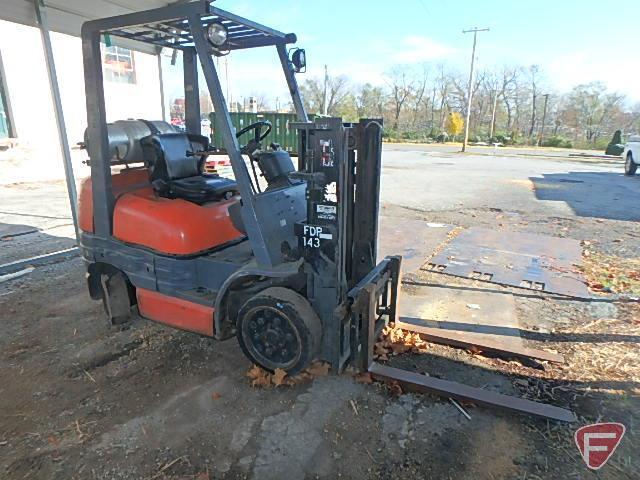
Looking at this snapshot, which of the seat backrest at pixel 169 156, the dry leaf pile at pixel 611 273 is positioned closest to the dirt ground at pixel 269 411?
the dry leaf pile at pixel 611 273

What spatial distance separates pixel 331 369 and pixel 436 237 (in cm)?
454

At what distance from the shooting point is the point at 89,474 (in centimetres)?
238

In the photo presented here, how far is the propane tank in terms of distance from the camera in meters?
3.78

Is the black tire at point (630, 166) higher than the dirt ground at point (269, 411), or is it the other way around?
the black tire at point (630, 166)

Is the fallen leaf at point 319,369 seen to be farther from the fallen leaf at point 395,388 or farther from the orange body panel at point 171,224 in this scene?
the orange body panel at point 171,224

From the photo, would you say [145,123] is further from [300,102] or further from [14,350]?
[14,350]

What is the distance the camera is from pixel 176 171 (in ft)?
12.5

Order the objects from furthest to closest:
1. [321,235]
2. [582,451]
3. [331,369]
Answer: [331,369] → [321,235] → [582,451]

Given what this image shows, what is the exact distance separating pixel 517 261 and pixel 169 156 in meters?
4.81

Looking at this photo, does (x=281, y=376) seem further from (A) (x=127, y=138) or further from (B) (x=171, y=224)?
(A) (x=127, y=138)

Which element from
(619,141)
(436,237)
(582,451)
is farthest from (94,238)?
(619,141)

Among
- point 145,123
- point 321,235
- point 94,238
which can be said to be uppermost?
point 145,123

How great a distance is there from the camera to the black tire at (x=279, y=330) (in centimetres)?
296

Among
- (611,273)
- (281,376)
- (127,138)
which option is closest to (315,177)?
(281,376)
